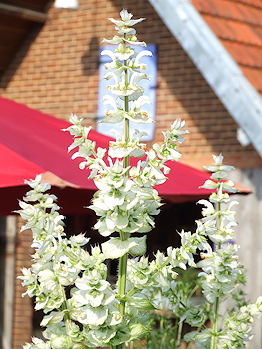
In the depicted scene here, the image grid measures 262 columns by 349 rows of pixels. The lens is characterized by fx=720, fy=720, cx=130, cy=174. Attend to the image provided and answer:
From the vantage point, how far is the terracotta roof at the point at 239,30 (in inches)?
224

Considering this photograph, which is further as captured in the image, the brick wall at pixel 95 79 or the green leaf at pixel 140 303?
the brick wall at pixel 95 79

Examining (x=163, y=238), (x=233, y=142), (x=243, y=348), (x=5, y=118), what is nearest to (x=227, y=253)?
(x=243, y=348)

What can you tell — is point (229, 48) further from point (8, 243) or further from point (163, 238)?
point (8, 243)

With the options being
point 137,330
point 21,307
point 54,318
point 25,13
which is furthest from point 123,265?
point 25,13

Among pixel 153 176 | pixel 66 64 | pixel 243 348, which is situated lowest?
pixel 243 348

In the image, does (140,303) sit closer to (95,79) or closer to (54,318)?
(54,318)

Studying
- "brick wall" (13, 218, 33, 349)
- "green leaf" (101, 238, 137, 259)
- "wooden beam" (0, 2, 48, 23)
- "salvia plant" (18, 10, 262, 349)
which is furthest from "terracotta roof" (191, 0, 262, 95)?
"green leaf" (101, 238, 137, 259)

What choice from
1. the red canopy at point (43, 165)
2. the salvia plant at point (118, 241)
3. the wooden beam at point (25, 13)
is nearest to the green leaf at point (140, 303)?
the salvia plant at point (118, 241)

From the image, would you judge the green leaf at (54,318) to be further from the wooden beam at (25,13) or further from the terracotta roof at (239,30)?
the wooden beam at (25,13)

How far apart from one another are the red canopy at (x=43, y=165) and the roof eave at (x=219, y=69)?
1.06 m

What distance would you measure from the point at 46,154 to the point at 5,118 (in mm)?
644

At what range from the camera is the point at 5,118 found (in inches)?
156

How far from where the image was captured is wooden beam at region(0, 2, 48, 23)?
789cm

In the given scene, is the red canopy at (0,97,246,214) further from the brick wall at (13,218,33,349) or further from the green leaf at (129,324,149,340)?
the brick wall at (13,218,33,349)
